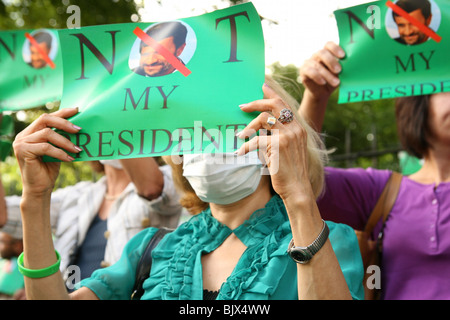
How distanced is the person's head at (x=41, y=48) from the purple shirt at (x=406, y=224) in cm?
182

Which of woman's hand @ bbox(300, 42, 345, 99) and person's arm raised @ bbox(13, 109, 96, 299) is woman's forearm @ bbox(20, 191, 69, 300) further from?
woman's hand @ bbox(300, 42, 345, 99)

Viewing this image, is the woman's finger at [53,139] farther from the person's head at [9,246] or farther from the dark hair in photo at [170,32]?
the person's head at [9,246]

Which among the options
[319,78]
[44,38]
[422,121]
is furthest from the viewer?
[44,38]

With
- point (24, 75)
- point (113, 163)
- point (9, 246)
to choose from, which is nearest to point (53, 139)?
point (24, 75)

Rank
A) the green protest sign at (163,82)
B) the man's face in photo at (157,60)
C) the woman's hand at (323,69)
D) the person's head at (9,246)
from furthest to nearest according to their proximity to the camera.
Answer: the person's head at (9,246) → the woman's hand at (323,69) → the man's face in photo at (157,60) → the green protest sign at (163,82)

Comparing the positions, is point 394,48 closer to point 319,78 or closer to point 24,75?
point 319,78

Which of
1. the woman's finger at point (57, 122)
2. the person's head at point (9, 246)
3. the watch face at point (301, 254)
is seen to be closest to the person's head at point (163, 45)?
the woman's finger at point (57, 122)

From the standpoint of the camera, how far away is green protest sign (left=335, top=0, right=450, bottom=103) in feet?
7.64

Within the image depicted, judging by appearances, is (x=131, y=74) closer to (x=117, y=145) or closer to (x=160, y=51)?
(x=160, y=51)

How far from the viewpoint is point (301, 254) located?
1.69 m

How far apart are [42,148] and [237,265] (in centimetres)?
90

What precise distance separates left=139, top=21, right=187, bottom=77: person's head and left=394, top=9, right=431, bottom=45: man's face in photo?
3.63ft

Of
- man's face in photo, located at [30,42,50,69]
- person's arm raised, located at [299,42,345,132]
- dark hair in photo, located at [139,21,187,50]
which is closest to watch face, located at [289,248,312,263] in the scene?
dark hair in photo, located at [139,21,187,50]

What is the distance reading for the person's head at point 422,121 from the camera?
2.58 metres
